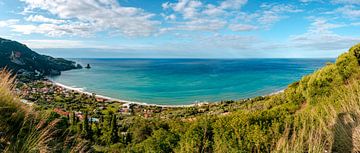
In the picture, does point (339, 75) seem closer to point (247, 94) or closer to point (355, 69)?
point (355, 69)

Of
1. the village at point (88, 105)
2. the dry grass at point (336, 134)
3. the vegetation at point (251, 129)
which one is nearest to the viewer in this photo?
the dry grass at point (336, 134)

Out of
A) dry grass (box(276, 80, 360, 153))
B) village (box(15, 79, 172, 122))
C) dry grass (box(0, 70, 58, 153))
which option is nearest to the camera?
dry grass (box(276, 80, 360, 153))

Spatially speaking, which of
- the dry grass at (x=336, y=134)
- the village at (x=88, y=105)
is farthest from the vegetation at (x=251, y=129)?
the village at (x=88, y=105)

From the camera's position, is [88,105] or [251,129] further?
[88,105]

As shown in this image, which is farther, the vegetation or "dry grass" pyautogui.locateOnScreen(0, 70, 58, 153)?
the vegetation

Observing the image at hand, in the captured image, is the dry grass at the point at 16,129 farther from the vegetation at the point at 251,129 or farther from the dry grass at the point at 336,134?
the dry grass at the point at 336,134

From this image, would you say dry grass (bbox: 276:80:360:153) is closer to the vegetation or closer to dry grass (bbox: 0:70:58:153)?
the vegetation

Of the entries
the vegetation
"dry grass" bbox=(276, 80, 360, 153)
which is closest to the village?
the vegetation

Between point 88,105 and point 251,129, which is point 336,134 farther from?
point 88,105

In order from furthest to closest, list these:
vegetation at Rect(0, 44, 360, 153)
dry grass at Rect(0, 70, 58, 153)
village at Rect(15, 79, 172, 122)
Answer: village at Rect(15, 79, 172, 122) < vegetation at Rect(0, 44, 360, 153) < dry grass at Rect(0, 70, 58, 153)

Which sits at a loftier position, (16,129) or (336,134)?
(336,134)

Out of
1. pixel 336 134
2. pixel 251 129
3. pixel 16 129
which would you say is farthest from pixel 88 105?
pixel 336 134

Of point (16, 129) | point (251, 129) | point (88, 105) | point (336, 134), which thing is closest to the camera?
point (336, 134)
